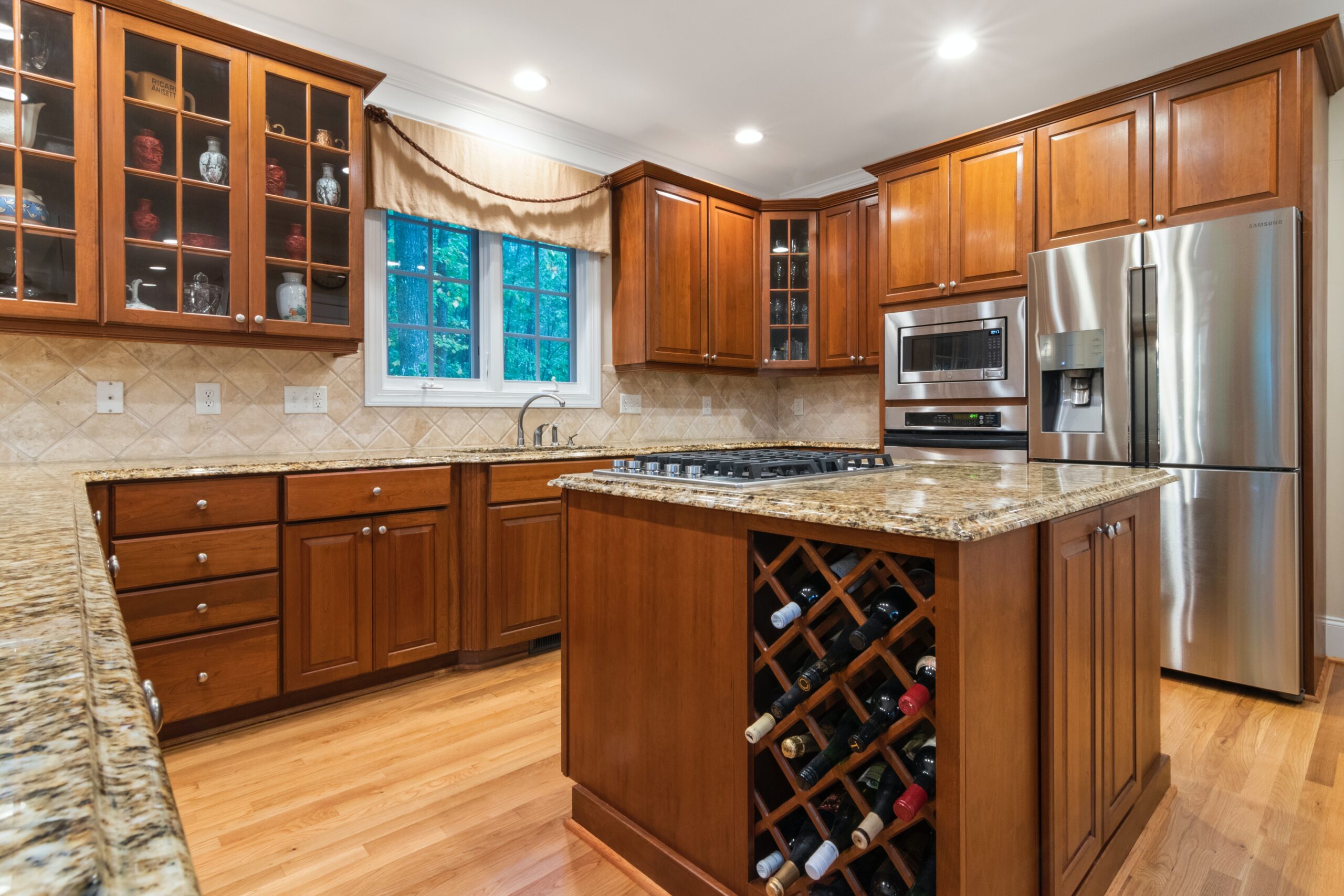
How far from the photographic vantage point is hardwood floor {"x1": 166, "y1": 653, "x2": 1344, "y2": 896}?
1.60m

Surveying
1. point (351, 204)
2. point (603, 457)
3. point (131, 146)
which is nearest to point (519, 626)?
point (603, 457)

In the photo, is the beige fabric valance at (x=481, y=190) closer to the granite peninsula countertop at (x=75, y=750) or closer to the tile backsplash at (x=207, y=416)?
the tile backsplash at (x=207, y=416)

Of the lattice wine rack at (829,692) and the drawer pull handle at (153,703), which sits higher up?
the drawer pull handle at (153,703)

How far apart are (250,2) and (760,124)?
2330mm

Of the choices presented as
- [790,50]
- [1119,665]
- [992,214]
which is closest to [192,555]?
[1119,665]

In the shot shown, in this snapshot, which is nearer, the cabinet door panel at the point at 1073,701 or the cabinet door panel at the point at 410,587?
the cabinet door panel at the point at 1073,701

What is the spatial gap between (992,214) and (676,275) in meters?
1.61

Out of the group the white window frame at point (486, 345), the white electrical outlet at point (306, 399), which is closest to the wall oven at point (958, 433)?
the white window frame at point (486, 345)

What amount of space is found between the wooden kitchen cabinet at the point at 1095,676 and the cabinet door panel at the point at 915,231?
1978 mm

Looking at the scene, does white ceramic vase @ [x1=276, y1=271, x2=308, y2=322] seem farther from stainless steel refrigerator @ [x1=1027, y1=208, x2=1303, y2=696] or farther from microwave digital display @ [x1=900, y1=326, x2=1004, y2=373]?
stainless steel refrigerator @ [x1=1027, y1=208, x2=1303, y2=696]

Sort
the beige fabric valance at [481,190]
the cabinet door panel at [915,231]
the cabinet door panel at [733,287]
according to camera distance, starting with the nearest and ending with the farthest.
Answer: the beige fabric valance at [481,190], the cabinet door panel at [915,231], the cabinet door panel at [733,287]

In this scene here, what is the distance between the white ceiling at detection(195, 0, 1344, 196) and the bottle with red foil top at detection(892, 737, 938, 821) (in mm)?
2643

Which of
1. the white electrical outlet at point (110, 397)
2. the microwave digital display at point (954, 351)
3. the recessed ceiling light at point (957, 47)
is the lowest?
the white electrical outlet at point (110, 397)

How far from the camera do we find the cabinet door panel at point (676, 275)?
12.6 feet
